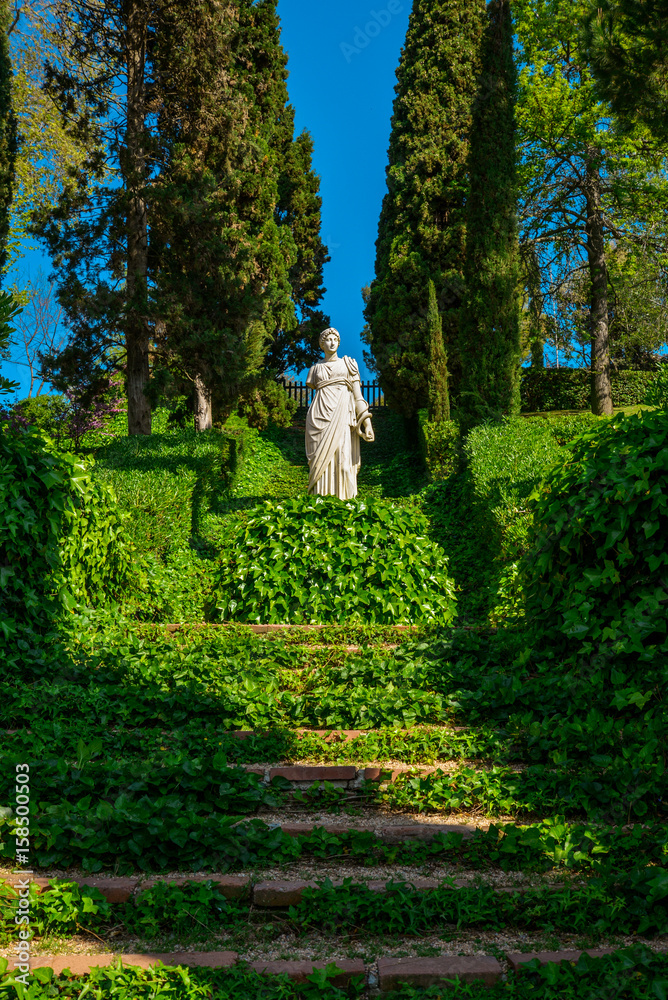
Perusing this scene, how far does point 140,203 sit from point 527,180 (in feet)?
37.2

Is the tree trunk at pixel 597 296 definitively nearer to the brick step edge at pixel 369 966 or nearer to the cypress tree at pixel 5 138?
the cypress tree at pixel 5 138

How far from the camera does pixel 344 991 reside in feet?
8.37

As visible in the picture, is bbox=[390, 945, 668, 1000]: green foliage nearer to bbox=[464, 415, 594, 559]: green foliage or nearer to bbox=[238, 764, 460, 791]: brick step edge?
bbox=[238, 764, 460, 791]: brick step edge

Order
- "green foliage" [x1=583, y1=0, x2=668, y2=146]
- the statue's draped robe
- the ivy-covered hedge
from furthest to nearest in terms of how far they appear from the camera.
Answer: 1. the ivy-covered hedge
2. the statue's draped robe
3. "green foliage" [x1=583, y1=0, x2=668, y2=146]

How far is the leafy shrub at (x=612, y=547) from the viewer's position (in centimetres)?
411

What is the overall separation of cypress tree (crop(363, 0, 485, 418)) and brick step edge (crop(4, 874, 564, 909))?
15.8 meters

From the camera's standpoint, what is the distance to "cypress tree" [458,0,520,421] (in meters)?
14.0

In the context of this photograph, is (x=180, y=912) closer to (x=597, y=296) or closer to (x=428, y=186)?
(x=597, y=296)

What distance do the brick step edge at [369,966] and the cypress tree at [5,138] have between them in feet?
33.5

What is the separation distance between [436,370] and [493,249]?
3.30 meters

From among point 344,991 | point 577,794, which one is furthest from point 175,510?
point 344,991

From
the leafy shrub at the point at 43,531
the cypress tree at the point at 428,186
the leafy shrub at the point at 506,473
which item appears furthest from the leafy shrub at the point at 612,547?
the cypress tree at the point at 428,186

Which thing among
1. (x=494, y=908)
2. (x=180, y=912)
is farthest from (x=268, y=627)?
(x=494, y=908)

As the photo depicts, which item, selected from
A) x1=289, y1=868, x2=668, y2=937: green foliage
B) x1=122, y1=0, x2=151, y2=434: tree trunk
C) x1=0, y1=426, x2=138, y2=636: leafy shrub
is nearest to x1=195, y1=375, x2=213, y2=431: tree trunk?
x1=122, y1=0, x2=151, y2=434: tree trunk
